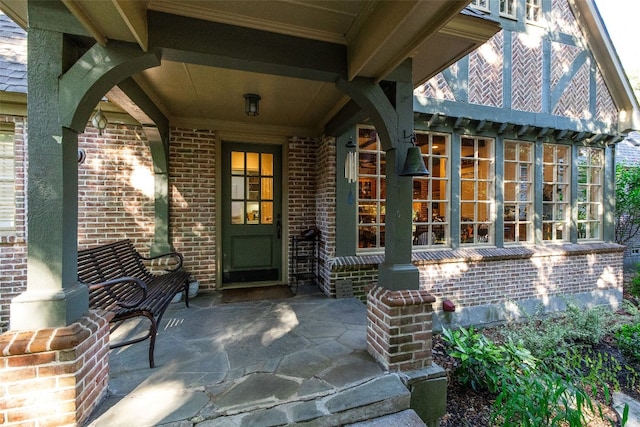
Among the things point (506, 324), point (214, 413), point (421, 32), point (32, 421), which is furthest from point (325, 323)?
point (506, 324)

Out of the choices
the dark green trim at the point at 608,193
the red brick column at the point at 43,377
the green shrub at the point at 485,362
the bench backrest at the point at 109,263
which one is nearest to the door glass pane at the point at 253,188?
the bench backrest at the point at 109,263

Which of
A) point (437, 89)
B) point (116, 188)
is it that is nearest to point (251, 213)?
point (116, 188)

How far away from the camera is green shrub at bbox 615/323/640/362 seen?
3.52m

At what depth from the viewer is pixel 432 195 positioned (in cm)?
459

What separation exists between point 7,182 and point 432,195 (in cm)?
569

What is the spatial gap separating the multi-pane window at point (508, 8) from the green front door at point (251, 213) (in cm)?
467

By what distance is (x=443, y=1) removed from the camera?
59.2 inches

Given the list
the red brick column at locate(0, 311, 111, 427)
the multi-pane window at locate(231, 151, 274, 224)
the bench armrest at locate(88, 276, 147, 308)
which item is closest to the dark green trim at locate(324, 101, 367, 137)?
the multi-pane window at locate(231, 151, 274, 224)

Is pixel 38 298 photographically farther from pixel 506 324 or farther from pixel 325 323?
pixel 506 324

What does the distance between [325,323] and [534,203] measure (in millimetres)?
4565

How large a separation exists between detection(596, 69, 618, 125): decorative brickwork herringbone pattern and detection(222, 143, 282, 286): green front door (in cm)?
631

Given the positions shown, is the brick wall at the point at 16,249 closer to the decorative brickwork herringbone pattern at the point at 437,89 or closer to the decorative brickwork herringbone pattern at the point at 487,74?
the decorative brickwork herringbone pattern at the point at 437,89

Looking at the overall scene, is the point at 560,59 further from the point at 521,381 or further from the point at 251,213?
the point at 251,213

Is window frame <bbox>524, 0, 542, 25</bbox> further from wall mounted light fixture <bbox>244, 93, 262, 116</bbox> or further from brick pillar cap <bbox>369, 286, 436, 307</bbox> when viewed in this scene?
brick pillar cap <bbox>369, 286, 436, 307</bbox>
